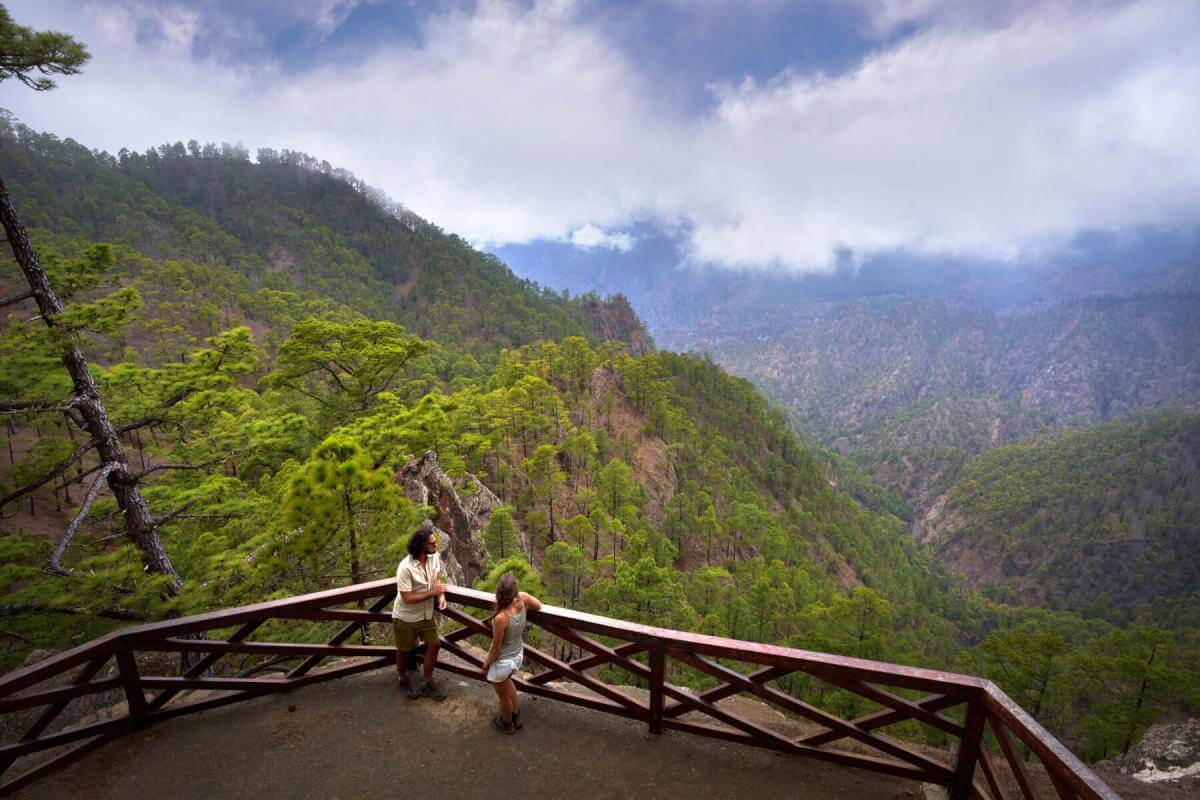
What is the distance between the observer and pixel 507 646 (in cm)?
492

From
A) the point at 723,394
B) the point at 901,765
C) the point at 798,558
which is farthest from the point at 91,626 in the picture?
the point at 723,394

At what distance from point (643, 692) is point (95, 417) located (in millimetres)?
9278

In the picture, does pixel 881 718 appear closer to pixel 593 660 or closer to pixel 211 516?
pixel 593 660

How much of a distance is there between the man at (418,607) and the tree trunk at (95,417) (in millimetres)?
5734

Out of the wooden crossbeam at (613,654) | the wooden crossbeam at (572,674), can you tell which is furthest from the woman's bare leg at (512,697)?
the wooden crossbeam at (613,654)

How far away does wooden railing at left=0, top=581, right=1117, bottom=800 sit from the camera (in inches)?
159

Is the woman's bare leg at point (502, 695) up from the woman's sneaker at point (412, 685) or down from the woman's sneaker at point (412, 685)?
up

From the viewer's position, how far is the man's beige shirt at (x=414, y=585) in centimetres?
536

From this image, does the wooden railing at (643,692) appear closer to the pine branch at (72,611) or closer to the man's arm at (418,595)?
the man's arm at (418,595)

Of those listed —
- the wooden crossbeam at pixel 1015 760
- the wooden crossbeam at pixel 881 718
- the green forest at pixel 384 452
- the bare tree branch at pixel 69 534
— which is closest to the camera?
the wooden crossbeam at pixel 1015 760

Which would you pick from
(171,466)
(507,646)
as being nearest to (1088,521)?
(507,646)

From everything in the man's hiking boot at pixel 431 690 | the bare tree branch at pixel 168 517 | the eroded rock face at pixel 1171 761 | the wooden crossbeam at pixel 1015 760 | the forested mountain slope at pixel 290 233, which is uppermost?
the forested mountain slope at pixel 290 233

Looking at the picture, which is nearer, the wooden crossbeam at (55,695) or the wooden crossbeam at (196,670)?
the wooden crossbeam at (55,695)

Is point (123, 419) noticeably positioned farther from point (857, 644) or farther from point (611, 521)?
point (857, 644)
